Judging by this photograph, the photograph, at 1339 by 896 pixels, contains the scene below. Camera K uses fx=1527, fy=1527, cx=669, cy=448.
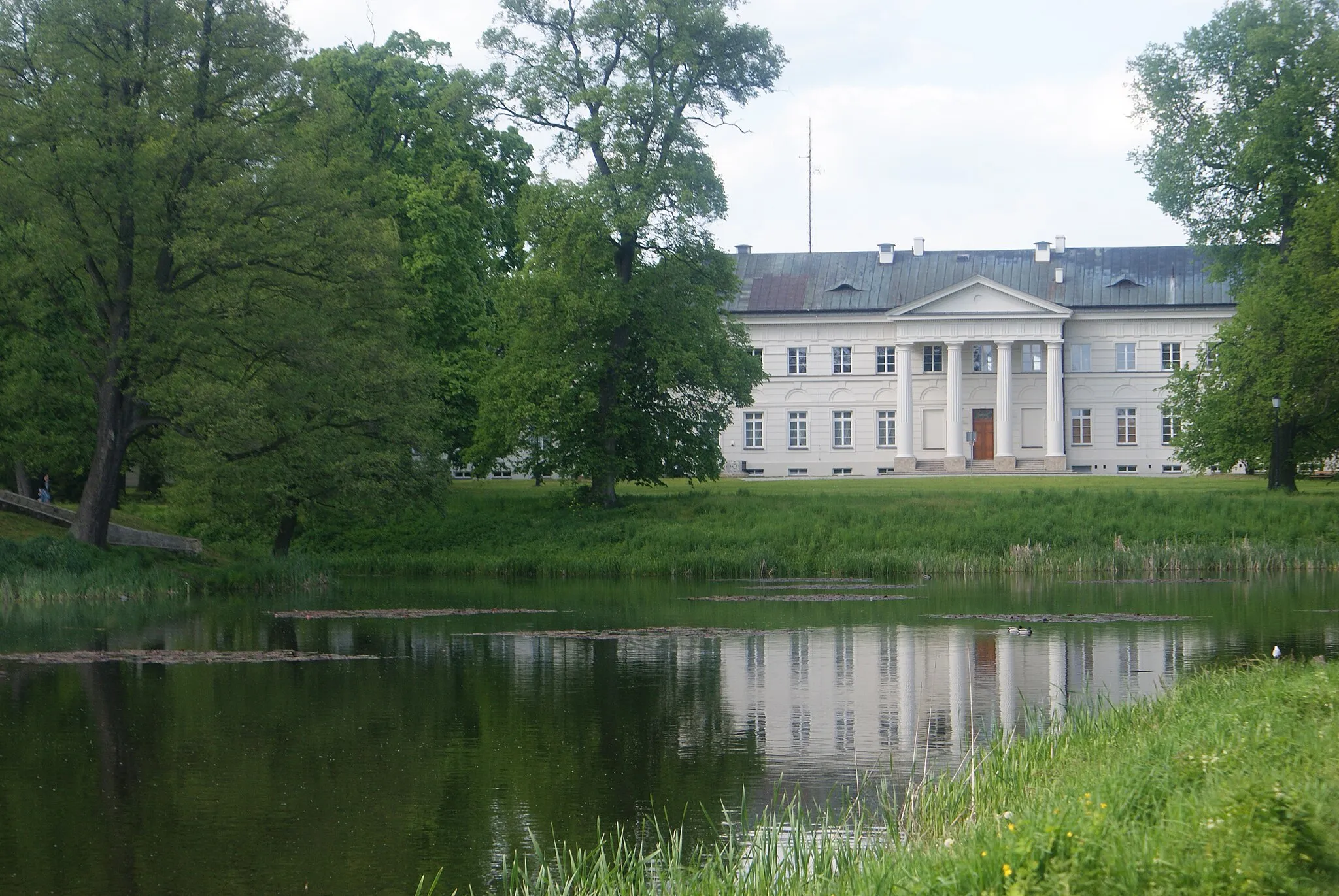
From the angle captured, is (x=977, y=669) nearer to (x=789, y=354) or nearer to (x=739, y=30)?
(x=739, y=30)

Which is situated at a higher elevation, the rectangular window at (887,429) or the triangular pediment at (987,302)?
the triangular pediment at (987,302)

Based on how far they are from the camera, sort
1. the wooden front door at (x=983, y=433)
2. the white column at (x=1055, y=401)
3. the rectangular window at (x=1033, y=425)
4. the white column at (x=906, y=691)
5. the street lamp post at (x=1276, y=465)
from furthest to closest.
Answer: the wooden front door at (x=983, y=433)
the rectangular window at (x=1033, y=425)
the white column at (x=1055, y=401)
the street lamp post at (x=1276, y=465)
the white column at (x=906, y=691)

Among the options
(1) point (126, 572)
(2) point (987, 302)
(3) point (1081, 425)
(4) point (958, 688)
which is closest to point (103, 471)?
(1) point (126, 572)

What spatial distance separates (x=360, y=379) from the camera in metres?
32.8

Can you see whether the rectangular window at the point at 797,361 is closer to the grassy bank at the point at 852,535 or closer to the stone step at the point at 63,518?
the grassy bank at the point at 852,535

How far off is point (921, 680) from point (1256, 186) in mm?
30271

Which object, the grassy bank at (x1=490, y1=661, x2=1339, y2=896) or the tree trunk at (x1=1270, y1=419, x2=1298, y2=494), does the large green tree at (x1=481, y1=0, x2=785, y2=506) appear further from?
the grassy bank at (x1=490, y1=661, x2=1339, y2=896)

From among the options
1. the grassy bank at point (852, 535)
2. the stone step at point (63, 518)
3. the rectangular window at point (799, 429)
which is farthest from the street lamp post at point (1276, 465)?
the stone step at point (63, 518)

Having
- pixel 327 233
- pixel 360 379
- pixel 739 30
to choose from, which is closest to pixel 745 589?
pixel 360 379

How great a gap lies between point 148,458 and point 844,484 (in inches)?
905

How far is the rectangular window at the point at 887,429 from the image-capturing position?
69.4m

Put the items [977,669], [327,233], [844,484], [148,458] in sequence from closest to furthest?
[977,669], [327,233], [148,458], [844,484]

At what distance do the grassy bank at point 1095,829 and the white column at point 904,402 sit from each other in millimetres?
54696

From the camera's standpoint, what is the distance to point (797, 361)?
70.1 metres
